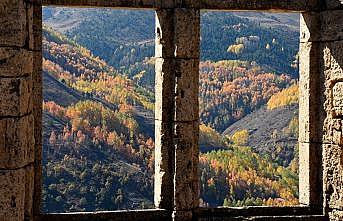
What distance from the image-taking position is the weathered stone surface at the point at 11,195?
25.6ft

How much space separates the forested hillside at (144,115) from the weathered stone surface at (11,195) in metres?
18.2

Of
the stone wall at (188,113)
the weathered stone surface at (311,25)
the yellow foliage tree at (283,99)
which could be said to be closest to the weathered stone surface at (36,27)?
the stone wall at (188,113)

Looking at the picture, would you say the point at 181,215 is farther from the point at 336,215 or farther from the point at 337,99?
the point at 337,99

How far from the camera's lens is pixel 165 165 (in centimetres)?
956

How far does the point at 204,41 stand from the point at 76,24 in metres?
14.0

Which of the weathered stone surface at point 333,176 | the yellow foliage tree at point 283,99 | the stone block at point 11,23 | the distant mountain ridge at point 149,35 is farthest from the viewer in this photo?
the distant mountain ridge at point 149,35

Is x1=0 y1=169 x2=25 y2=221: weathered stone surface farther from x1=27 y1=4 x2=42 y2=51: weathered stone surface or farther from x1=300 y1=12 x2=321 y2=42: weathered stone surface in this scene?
x1=300 y1=12 x2=321 y2=42: weathered stone surface

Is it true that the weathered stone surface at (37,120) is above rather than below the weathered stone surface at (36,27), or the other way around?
below

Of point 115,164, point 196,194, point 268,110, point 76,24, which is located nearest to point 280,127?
point 268,110

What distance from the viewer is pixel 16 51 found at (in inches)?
309

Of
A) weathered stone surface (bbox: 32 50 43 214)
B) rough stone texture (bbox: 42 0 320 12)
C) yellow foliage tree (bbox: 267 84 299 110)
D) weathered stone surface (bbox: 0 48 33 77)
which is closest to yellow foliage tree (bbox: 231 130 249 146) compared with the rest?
yellow foliage tree (bbox: 267 84 299 110)

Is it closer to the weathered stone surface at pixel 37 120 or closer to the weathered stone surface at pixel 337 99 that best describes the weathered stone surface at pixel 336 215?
the weathered stone surface at pixel 337 99

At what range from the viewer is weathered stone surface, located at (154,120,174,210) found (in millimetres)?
9547

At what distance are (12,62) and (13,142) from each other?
103cm
